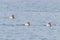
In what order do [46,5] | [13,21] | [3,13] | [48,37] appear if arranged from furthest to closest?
1. [46,5]
2. [3,13]
3. [13,21]
4. [48,37]

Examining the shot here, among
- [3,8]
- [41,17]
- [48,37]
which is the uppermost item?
[3,8]

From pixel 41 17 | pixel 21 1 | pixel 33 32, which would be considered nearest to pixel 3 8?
pixel 21 1

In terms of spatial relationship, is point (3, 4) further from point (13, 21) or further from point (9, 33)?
point (9, 33)

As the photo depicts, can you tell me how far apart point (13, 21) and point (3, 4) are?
0.74m

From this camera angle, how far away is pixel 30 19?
3469 mm

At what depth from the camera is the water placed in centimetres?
302

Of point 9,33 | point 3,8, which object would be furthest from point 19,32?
point 3,8

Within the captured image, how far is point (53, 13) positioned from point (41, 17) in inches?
11.6

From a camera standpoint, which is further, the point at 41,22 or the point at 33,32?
the point at 41,22

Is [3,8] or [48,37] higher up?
[3,8]

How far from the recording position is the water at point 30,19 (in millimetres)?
3016

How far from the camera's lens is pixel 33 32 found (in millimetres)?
3057

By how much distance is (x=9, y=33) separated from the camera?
9.95ft

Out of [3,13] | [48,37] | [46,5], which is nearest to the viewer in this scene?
[48,37]
